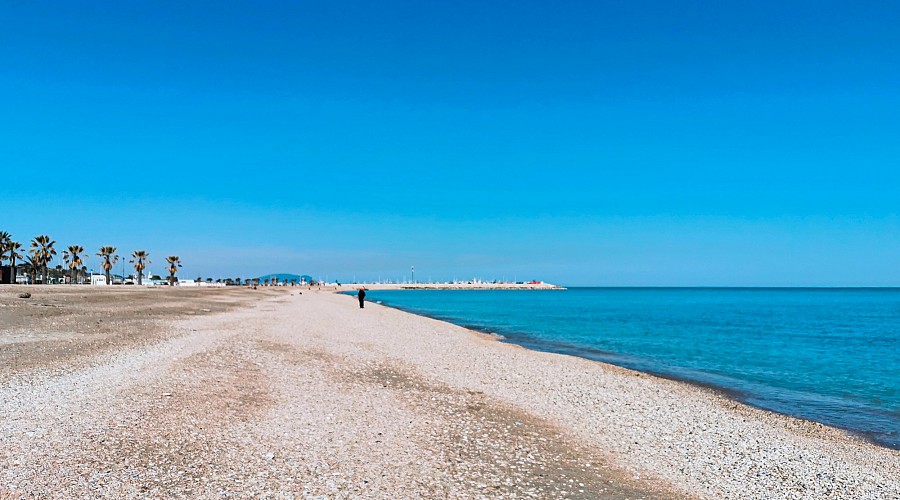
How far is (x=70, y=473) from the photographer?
7730 millimetres

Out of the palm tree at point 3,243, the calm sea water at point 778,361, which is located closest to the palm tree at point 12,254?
the palm tree at point 3,243

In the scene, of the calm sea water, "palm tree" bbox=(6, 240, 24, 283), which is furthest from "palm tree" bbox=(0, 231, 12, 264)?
the calm sea water

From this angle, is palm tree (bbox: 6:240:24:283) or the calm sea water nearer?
the calm sea water

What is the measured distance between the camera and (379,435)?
34.6 feet

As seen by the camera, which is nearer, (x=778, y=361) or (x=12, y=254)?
(x=778, y=361)

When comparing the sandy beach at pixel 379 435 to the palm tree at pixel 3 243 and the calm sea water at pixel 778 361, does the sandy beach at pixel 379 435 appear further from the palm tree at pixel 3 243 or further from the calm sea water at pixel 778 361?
the palm tree at pixel 3 243

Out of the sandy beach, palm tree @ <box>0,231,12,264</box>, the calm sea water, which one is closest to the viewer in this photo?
the sandy beach

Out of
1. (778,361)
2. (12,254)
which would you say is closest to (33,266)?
(12,254)

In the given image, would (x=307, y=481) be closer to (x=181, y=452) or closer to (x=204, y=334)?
(x=181, y=452)

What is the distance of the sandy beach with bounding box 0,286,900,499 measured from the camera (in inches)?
320

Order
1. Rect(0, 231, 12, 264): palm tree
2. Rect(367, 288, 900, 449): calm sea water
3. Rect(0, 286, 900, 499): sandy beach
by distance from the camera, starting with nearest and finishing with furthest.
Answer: Rect(0, 286, 900, 499): sandy beach
Rect(367, 288, 900, 449): calm sea water
Rect(0, 231, 12, 264): palm tree

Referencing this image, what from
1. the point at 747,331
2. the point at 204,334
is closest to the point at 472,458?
the point at 204,334

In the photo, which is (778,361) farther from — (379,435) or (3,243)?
(3,243)

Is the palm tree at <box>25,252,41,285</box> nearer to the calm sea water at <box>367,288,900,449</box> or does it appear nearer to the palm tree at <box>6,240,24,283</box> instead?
the palm tree at <box>6,240,24,283</box>
